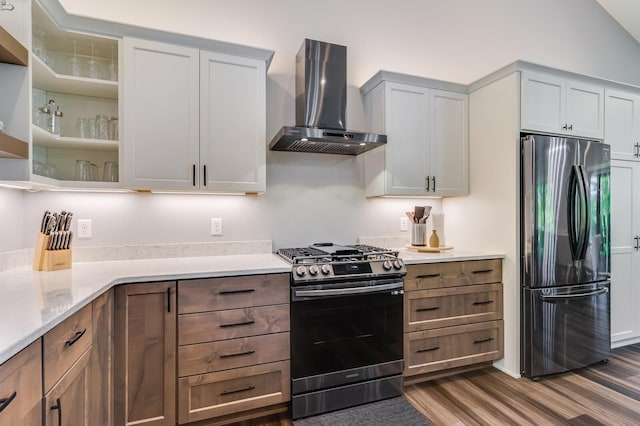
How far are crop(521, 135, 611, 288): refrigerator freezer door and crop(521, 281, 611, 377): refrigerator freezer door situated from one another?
93 mm

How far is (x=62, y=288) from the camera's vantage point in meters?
1.50

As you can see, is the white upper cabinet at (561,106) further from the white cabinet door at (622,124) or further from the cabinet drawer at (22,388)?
the cabinet drawer at (22,388)

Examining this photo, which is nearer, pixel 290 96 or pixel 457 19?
pixel 290 96

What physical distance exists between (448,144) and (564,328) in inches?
65.7

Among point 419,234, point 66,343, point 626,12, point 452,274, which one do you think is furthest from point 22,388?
point 626,12

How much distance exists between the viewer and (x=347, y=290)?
2.09m

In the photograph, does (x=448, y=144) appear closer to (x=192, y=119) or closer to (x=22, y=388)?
(x=192, y=119)

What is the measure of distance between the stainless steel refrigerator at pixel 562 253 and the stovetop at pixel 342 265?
3.43ft

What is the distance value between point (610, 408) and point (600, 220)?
1.36 m

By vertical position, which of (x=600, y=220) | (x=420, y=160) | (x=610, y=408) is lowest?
(x=610, y=408)

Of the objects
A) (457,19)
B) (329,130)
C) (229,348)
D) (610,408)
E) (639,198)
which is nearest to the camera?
(229,348)

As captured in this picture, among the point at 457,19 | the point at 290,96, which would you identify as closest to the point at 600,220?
the point at 457,19

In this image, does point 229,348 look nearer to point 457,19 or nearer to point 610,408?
point 610,408

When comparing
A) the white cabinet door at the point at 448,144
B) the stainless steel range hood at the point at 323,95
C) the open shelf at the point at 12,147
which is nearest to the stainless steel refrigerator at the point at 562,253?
the white cabinet door at the point at 448,144
